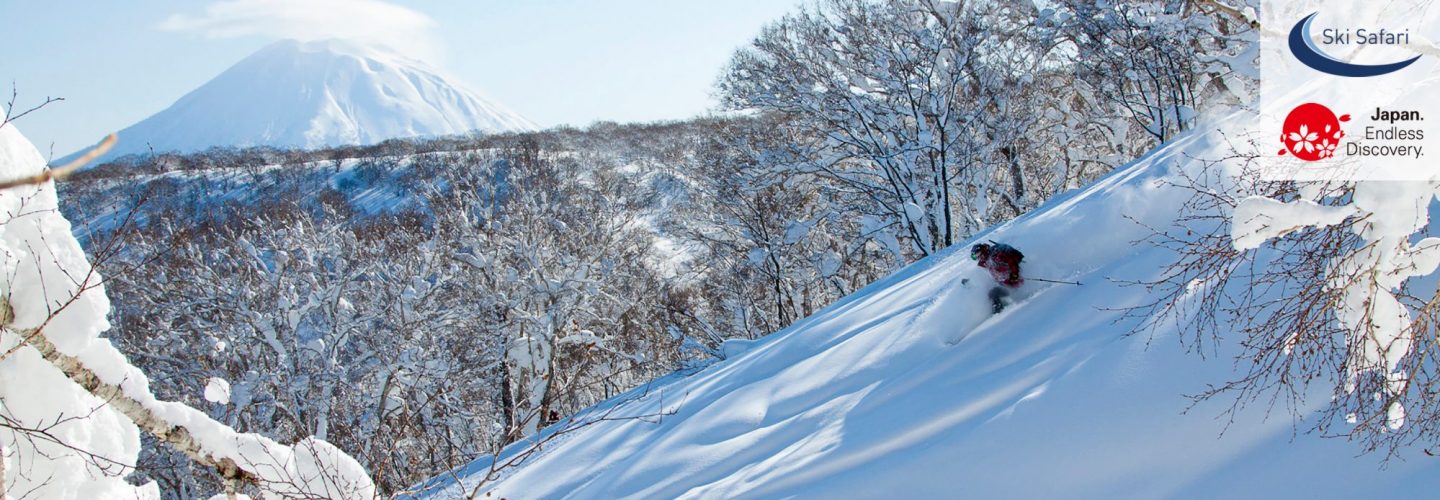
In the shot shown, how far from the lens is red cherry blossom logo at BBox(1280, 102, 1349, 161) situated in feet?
11.4

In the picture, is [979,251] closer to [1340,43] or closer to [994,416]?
[994,416]

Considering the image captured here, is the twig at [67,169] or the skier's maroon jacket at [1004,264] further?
the skier's maroon jacket at [1004,264]

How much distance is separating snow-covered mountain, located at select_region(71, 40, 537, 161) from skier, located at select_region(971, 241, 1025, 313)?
286 ft

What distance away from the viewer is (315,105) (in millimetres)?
106750

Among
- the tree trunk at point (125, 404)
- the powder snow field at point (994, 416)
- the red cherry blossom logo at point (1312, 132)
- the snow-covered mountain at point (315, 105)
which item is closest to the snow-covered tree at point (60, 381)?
the tree trunk at point (125, 404)

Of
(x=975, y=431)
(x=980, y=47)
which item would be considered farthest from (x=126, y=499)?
(x=980, y=47)

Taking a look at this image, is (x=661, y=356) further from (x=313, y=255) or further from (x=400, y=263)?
(x=313, y=255)

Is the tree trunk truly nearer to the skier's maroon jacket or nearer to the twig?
the twig

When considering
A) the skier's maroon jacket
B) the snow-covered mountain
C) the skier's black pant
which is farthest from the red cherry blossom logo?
the snow-covered mountain

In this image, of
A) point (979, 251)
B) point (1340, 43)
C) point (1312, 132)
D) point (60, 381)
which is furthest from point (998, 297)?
point (60, 381)

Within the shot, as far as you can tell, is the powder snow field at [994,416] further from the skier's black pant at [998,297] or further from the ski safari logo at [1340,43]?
the ski safari logo at [1340,43]

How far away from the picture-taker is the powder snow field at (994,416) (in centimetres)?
374

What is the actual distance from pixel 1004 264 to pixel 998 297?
26 centimetres

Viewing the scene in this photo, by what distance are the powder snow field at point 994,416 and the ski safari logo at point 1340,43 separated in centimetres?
152
